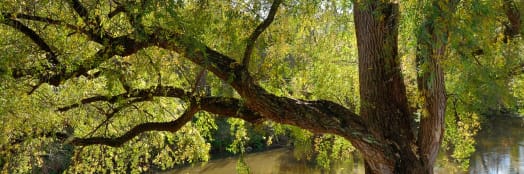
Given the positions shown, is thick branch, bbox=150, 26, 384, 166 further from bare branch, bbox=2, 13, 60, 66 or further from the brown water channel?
→ the brown water channel

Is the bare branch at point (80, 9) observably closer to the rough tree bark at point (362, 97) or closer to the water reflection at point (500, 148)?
the rough tree bark at point (362, 97)

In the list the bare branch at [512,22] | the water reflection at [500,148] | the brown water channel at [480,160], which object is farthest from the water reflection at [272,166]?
the bare branch at [512,22]

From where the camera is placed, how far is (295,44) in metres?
5.17

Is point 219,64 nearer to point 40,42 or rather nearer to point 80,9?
point 80,9

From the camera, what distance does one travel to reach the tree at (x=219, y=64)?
10.5 feet

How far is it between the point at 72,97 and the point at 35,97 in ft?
2.17

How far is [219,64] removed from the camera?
3498 mm

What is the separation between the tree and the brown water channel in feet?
25.5

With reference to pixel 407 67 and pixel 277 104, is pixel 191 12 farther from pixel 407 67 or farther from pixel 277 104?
pixel 407 67

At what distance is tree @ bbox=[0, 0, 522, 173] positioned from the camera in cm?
319

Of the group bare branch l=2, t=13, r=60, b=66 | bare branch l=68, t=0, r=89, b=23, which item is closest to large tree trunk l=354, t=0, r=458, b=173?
bare branch l=68, t=0, r=89, b=23

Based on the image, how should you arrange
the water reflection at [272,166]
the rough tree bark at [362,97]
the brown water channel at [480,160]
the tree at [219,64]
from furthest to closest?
the water reflection at [272,166] → the brown water channel at [480,160] → the rough tree bark at [362,97] → the tree at [219,64]

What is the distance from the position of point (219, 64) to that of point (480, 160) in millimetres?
11296

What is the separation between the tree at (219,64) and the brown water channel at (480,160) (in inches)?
306
